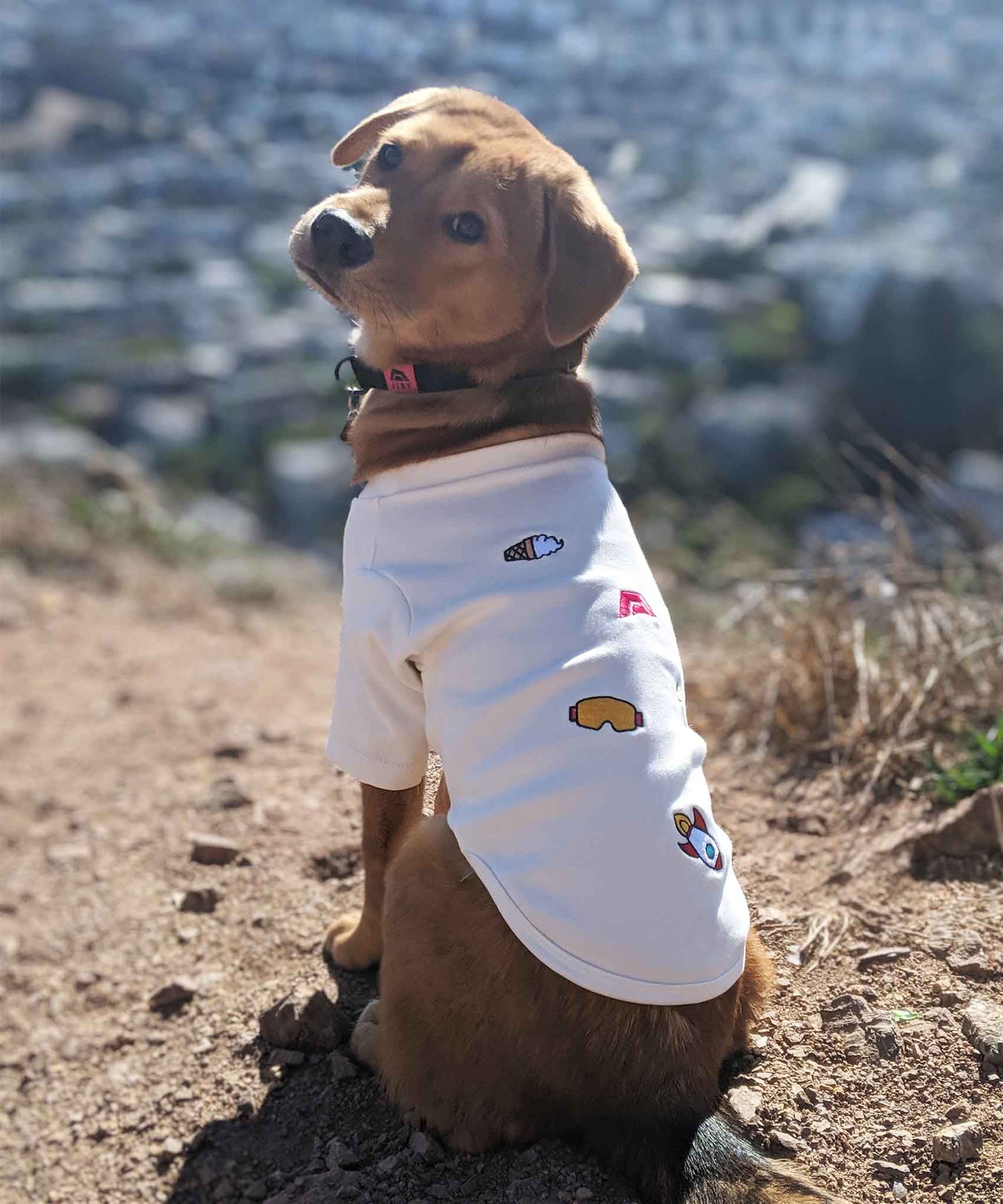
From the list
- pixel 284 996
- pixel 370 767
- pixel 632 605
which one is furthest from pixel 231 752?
pixel 632 605

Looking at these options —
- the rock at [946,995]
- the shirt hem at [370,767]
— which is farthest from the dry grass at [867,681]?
the shirt hem at [370,767]

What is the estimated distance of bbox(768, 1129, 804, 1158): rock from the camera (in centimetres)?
254

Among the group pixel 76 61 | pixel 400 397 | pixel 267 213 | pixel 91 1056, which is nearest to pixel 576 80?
pixel 267 213

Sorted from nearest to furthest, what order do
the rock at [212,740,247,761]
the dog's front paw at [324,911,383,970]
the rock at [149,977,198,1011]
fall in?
the dog's front paw at [324,911,383,970] < the rock at [149,977,198,1011] < the rock at [212,740,247,761]

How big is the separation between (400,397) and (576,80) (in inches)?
349

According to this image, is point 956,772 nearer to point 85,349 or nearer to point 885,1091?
point 885,1091

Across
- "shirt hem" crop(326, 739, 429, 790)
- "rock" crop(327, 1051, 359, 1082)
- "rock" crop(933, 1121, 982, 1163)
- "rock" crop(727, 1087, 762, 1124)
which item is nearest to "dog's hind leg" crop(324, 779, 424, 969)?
"shirt hem" crop(326, 739, 429, 790)

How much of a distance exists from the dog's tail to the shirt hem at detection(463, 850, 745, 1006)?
274 mm

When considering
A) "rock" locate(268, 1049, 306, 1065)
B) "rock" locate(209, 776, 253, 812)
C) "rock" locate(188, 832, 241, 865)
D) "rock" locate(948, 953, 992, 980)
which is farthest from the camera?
"rock" locate(209, 776, 253, 812)

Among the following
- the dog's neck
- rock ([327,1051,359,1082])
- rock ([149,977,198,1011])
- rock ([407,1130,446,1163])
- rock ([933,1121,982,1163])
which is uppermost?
the dog's neck

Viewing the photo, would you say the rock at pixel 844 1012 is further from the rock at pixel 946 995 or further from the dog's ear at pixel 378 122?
the dog's ear at pixel 378 122

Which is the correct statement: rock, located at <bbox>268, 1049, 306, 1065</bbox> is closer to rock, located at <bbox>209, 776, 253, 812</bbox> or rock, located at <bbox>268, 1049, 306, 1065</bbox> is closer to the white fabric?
the white fabric

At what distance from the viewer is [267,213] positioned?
1188 cm

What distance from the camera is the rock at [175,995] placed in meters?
3.53
